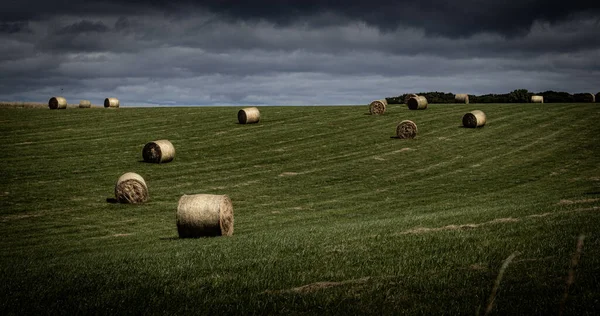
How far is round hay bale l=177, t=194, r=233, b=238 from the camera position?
1817 centimetres

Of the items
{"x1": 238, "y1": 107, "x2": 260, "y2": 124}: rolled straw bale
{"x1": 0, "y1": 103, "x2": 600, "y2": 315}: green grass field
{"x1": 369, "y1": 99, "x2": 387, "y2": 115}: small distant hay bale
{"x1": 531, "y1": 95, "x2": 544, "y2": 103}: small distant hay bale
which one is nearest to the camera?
{"x1": 0, "y1": 103, "x2": 600, "y2": 315}: green grass field

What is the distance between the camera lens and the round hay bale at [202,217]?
18172 millimetres

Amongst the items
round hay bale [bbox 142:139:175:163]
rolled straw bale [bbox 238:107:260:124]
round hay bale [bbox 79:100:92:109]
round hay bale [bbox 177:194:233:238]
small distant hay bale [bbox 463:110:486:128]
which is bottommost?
round hay bale [bbox 177:194:233:238]

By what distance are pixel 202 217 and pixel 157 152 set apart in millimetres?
18439

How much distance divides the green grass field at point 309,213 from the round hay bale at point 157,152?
102 cm

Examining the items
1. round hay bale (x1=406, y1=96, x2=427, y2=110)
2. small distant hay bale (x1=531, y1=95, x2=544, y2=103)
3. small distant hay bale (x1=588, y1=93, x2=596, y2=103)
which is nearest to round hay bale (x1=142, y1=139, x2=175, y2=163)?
round hay bale (x1=406, y1=96, x2=427, y2=110)

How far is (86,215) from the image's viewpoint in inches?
921

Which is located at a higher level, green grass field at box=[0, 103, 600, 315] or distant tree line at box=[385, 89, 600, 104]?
distant tree line at box=[385, 89, 600, 104]

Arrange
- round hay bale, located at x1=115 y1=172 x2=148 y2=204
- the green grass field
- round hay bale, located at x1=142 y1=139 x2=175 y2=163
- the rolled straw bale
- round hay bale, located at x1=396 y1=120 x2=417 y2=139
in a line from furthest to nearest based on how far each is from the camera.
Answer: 1. the rolled straw bale
2. round hay bale, located at x1=396 y1=120 x2=417 y2=139
3. round hay bale, located at x1=142 y1=139 x2=175 y2=163
4. round hay bale, located at x1=115 y1=172 x2=148 y2=204
5. the green grass field

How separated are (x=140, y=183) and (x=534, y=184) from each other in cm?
2233

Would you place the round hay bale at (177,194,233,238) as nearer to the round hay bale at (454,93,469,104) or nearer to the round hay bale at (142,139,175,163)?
the round hay bale at (142,139,175,163)

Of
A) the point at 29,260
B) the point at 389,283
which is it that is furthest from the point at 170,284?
the point at 29,260

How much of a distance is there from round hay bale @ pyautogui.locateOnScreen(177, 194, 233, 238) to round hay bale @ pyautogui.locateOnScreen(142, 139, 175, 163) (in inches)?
696

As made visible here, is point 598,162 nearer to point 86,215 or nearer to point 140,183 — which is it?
point 140,183
